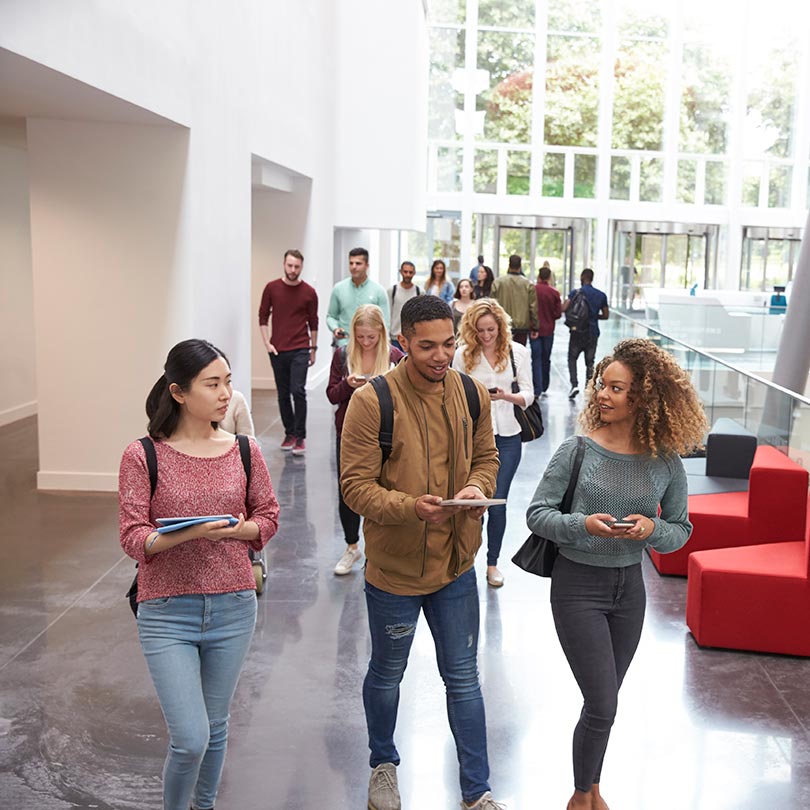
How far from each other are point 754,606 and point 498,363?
196cm

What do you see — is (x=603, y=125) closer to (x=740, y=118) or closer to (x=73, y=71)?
(x=740, y=118)

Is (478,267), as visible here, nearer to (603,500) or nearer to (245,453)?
(603,500)

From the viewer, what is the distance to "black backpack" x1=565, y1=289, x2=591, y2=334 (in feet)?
48.1

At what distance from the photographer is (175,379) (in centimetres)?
326

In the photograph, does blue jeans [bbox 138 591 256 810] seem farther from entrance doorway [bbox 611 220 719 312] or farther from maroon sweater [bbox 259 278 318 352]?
entrance doorway [bbox 611 220 719 312]

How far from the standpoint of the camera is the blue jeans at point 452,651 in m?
3.58

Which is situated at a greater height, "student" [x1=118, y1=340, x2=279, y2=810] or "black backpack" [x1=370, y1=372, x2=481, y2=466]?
"black backpack" [x1=370, y1=372, x2=481, y2=466]

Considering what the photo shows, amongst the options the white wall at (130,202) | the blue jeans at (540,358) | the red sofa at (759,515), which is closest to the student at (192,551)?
the white wall at (130,202)

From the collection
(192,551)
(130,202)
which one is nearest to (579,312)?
(130,202)

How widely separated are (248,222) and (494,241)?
64.1 feet

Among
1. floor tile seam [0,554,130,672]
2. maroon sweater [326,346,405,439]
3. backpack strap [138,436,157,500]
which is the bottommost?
floor tile seam [0,554,130,672]

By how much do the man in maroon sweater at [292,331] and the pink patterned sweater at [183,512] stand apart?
7222 mm

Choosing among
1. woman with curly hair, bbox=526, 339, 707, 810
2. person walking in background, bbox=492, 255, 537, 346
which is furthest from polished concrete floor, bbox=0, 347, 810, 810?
person walking in background, bbox=492, 255, 537, 346

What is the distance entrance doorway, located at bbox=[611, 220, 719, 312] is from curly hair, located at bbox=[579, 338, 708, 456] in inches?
1070
